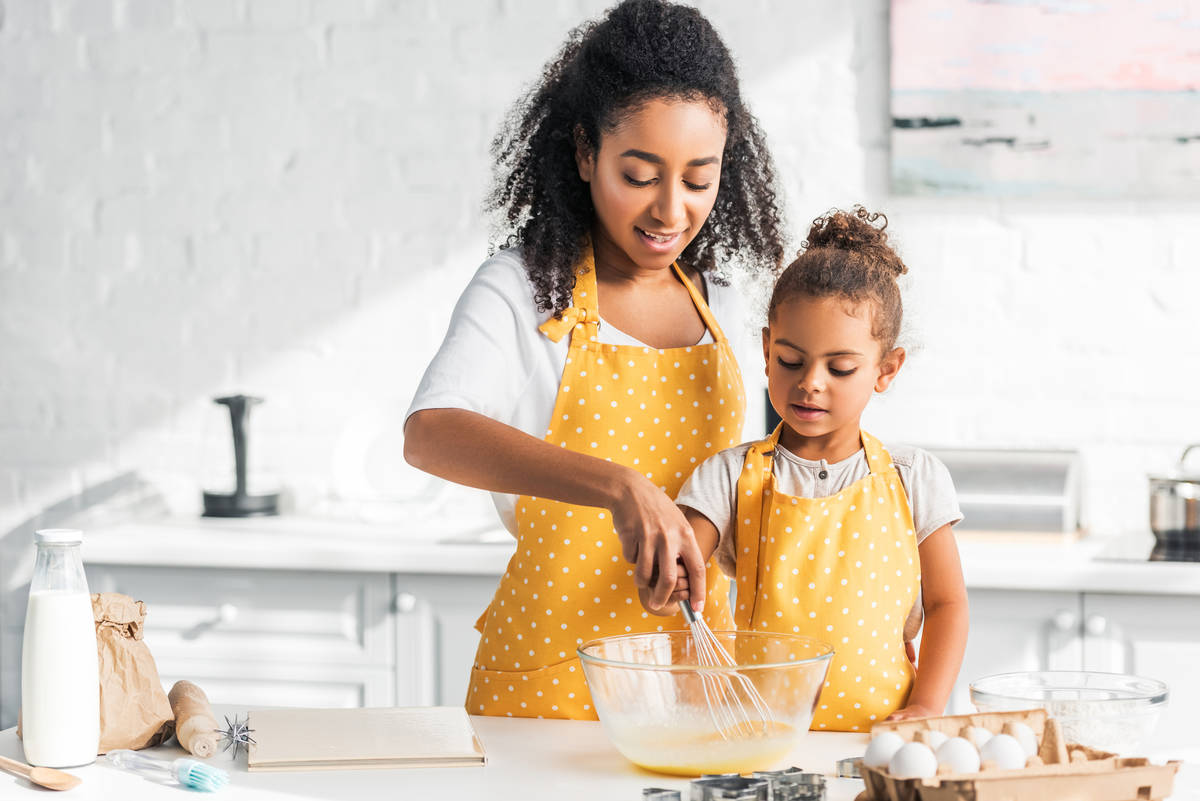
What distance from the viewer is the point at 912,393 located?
2.62m

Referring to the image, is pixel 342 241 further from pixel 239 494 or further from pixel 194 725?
pixel 194 725

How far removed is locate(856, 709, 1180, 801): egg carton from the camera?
867mm

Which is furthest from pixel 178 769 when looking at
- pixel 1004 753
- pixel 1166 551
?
pixel 1166 551

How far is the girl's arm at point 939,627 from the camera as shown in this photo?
1280 millimetres

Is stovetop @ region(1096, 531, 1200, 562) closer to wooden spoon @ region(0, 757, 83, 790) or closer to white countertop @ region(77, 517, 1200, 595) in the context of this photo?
white countertop @ region(77, 517, 1200, 595)

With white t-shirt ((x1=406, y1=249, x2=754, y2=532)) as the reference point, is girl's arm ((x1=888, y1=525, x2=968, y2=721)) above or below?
below

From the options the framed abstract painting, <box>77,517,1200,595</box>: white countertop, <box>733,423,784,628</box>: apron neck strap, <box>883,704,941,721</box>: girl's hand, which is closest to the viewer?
<box>883,704,941,721</box>: girl's hand

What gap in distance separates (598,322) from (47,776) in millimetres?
682

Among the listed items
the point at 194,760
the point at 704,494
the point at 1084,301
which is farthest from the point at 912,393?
the point at 194,760

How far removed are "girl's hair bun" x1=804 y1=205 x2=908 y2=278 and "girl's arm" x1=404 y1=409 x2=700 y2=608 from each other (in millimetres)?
386

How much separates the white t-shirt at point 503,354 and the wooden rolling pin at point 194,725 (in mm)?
333

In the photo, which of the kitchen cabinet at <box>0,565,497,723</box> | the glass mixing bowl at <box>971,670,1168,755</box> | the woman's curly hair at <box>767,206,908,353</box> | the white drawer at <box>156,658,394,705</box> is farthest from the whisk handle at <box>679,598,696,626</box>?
the white drawer at <box>156,658,394,705</box>

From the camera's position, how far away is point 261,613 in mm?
2377

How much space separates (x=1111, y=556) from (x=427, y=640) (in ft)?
3.77
